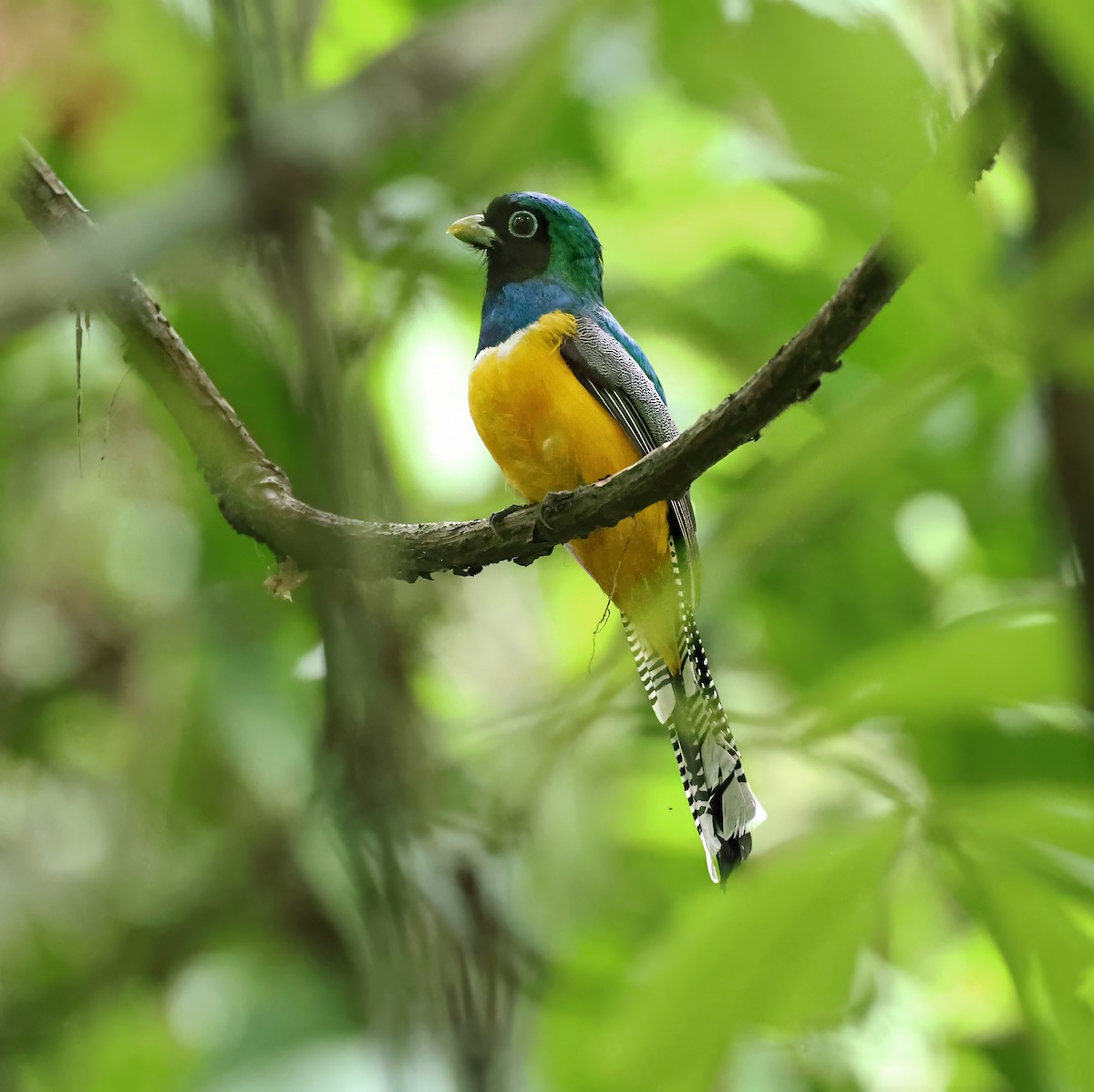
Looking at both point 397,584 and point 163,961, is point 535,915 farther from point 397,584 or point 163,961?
point 163,961

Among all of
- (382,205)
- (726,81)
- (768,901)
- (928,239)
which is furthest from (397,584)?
(928,239)

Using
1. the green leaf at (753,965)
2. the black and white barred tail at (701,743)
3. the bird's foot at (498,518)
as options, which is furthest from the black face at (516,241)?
the green leaf at (753,965)

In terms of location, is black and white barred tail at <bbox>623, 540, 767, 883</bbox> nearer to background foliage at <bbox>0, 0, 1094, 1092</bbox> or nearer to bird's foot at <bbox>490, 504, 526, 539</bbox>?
background foliage at <bbox>0, 0, 1094, 1092</bbox>

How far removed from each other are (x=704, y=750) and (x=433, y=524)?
1.22 m

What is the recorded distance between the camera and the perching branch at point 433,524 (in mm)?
1480

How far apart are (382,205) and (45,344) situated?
7.85 feet

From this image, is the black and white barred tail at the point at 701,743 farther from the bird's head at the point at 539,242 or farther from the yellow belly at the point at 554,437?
the bird's head at the point at 539,242

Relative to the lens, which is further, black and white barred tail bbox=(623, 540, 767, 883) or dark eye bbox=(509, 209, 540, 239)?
dark eye bbox=(509, 209, 540, 239)

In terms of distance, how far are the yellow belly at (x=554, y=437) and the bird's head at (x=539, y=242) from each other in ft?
1.52

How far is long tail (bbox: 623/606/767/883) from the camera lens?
10.3ft

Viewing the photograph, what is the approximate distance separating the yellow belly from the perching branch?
36.4 inches

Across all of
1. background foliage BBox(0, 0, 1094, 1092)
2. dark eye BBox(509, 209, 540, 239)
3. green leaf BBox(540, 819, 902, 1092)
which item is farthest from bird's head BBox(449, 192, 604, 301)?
green leaf BBox(540, 819, 902, 1092)

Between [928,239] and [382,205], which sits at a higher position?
[382,205]

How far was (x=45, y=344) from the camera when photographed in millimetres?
4152
